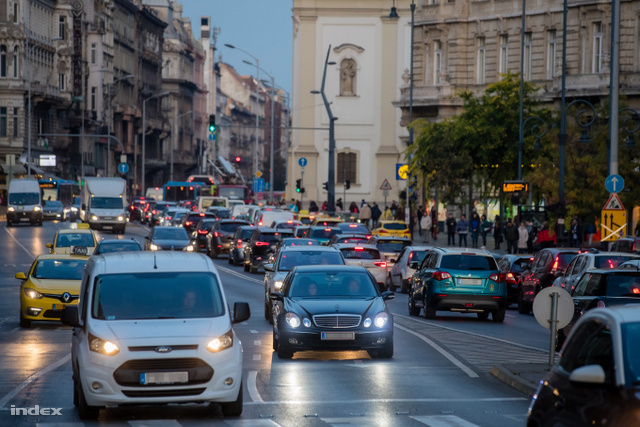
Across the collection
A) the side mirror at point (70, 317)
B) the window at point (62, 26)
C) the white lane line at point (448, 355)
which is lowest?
the white lane line at point (448, 355)

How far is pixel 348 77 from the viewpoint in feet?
317

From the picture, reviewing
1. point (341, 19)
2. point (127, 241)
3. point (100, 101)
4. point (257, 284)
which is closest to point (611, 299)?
point (127, 241)

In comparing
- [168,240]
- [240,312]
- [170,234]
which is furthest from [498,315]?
[170,234]

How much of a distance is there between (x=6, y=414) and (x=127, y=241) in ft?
71.4

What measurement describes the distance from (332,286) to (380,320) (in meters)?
1.26

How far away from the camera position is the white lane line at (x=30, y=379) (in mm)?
14500

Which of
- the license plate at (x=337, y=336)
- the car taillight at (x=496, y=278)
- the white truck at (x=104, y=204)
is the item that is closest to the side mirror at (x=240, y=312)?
the license plate at (x=337, y=336)

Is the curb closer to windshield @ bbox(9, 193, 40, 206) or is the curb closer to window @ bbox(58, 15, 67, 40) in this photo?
windshield @ bbox(9, 193, 40, 206)

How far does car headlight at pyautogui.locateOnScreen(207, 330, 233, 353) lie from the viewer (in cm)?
1276

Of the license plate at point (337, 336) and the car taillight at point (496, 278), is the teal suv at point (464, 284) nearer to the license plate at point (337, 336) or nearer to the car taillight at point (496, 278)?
the car taillight at point (496, 278)

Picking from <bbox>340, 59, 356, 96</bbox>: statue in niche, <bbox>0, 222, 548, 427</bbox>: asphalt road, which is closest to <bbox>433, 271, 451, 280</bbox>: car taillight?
<bbox>0, 222, 548, 427</bbox>: asphalt road

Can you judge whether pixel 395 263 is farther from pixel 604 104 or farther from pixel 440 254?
pixel 604 104

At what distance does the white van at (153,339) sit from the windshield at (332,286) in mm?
5767

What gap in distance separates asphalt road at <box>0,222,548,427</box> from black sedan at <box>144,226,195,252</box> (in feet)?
68.6
